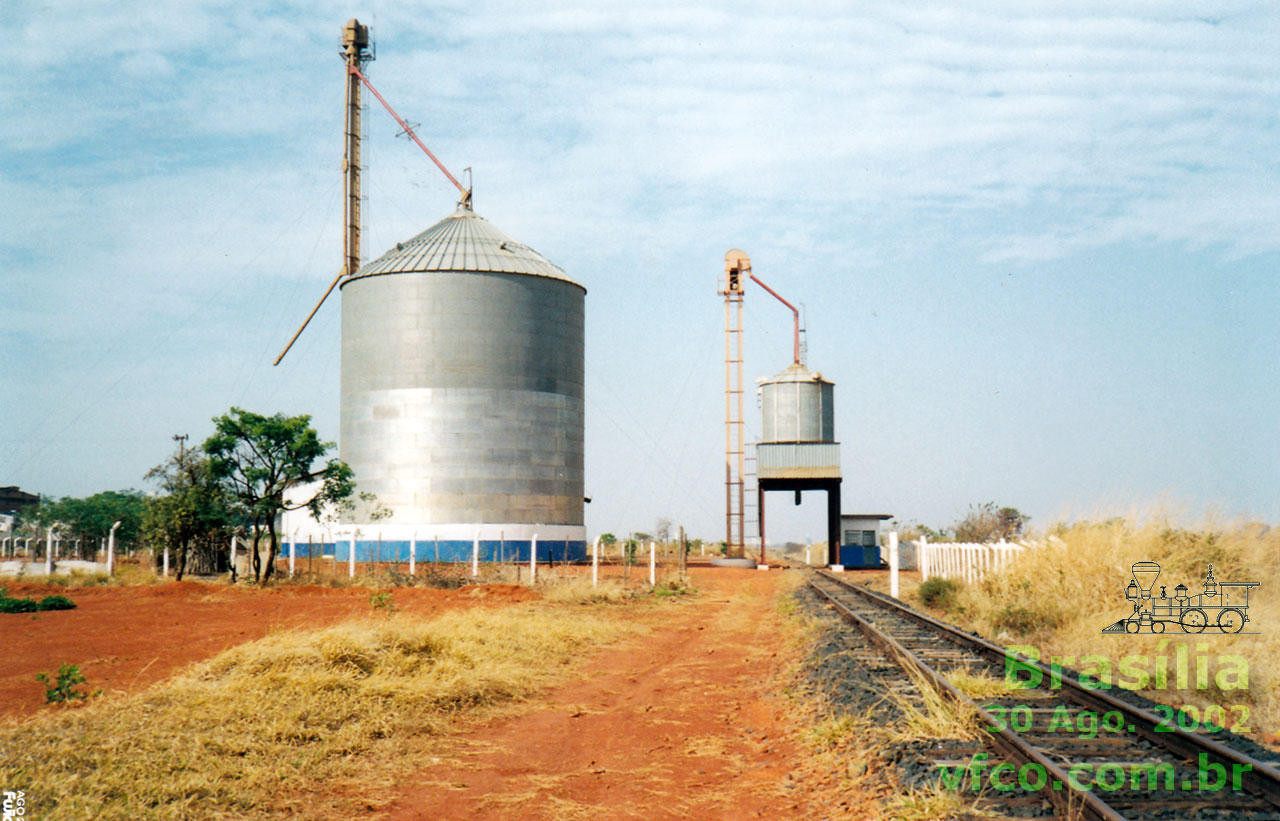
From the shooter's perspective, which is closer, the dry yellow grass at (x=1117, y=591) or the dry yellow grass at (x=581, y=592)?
the dry yellow grass at (x=1117, y=591)

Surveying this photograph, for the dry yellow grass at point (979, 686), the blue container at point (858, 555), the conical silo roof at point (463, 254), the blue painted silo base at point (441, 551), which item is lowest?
the blue container at point (858, 555)

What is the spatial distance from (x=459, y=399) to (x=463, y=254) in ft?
24.5

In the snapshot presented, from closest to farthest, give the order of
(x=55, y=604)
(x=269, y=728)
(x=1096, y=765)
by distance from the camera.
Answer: (x=1096, y=765), (x=269, y=728), (x=55, y=604)

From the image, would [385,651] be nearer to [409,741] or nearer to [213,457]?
[409,741]

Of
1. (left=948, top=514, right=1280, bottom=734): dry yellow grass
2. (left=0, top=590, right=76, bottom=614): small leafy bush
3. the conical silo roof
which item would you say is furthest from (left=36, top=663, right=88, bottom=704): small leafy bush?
the conical silo roof

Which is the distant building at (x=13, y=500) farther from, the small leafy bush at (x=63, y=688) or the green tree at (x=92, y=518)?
the small leafy bush at (x=63, y=688)

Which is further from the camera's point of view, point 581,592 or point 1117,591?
point 581,592

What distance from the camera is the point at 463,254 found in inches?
1863

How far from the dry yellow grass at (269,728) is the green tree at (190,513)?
20.3m

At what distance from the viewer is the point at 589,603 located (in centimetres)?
2419

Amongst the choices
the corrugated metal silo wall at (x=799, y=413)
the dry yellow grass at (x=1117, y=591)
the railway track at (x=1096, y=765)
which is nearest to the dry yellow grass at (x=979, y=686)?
the railway track at (x=1096, y=765)

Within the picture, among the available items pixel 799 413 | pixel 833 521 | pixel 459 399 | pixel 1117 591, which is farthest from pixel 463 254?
pixel 1117 591

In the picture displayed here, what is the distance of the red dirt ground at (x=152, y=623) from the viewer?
11992 millimetres

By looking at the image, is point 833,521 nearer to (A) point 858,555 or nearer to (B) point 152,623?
(A) point 858,555
